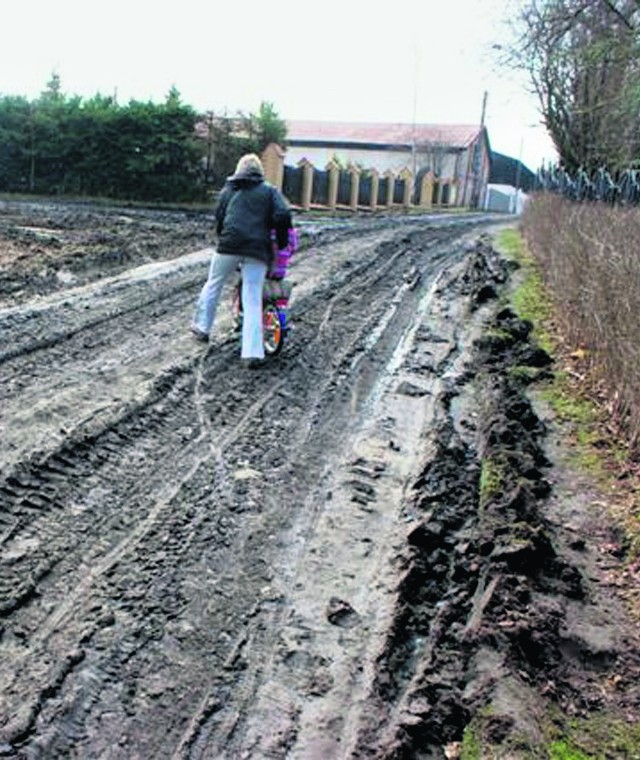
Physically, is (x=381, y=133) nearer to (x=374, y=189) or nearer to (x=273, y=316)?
(x=374, y=189)

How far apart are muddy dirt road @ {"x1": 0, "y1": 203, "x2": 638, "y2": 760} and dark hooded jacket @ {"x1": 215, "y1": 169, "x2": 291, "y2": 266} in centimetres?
102

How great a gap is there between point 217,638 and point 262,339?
4888 mm

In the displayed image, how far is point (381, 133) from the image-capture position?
69375 millimetres

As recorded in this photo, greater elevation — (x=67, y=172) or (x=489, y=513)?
(x=67, y=172)

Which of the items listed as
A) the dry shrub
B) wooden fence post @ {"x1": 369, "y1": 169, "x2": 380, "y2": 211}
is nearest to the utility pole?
wooden fence post @ {"x1": 369, "y1": 169, "x2": 380, "y2": 211}

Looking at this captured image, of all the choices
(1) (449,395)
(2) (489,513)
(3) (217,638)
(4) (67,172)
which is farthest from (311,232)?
(3) (217,638)

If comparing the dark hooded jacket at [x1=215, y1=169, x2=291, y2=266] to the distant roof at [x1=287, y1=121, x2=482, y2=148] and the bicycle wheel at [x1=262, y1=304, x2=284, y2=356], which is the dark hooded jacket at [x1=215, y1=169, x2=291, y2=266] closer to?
the bicycle wheel at [x1=262, y1=304, x2=284, y2=356]

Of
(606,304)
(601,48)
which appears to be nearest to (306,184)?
(601,48)

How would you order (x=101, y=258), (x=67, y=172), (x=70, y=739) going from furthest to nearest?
(x=67, y=172) < (x=101, y=258) < (x=70, y=739)

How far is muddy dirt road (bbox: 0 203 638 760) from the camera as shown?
3.31 metres

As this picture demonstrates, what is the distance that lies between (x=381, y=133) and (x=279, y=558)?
6792cm

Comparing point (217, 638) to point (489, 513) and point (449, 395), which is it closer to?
point (489, 513)

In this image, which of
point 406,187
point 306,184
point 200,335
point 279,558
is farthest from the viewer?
point 406,187

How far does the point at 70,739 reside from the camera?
3078 millimetres
